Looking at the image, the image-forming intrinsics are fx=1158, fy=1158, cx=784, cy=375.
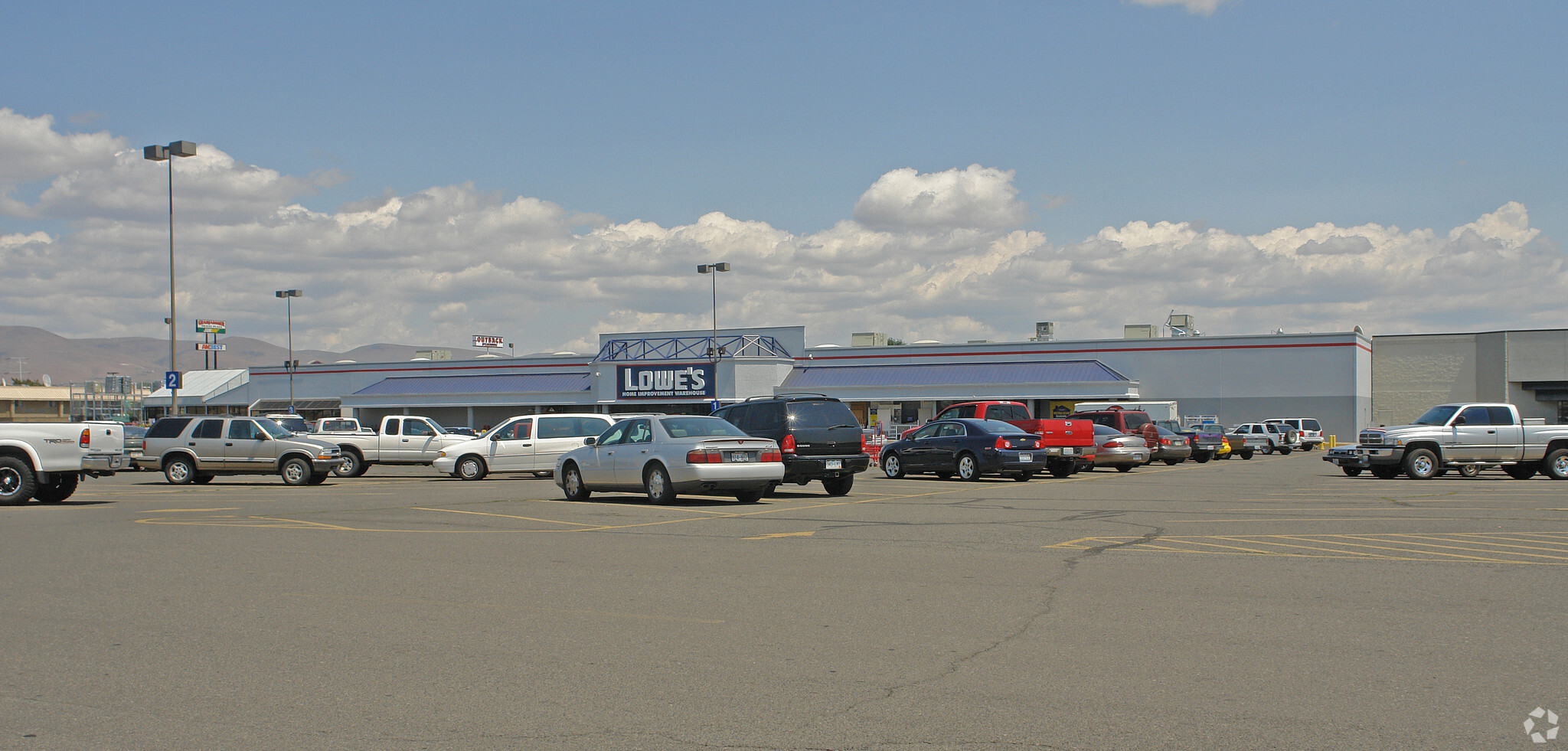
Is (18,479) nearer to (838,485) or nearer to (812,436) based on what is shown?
(812,436)

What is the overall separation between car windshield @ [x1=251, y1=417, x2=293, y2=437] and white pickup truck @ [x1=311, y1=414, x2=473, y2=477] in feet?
12.7

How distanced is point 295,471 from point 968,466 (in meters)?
15.3

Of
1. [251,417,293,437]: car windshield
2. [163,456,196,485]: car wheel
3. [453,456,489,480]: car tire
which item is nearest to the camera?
[251,417,293,437]: car windshield

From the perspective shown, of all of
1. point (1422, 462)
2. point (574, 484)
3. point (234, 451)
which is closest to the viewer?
point (574, 484)

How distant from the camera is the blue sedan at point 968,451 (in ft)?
85.6

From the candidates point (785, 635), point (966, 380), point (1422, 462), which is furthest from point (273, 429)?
point (966, 380)

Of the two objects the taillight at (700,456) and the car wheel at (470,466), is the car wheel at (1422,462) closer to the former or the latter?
the taillight at (700,456)

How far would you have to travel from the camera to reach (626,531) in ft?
47.5

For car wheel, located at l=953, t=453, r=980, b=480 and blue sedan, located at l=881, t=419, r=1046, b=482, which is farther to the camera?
car wheel, located at l=953, t=453, r=980, b=480

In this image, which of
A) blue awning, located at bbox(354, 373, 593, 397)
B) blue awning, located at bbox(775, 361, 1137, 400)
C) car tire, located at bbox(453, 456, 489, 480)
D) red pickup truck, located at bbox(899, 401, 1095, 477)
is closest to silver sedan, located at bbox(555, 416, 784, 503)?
car tire, located at bbox(453, 456, 489, 480)

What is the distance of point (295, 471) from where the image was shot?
26.1m

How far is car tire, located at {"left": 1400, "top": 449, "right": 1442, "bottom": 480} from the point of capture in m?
26.2

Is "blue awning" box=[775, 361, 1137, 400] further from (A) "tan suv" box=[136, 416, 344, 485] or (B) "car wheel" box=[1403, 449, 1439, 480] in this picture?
→ (A) "tan suv" box=[136, 416, 344, 485]

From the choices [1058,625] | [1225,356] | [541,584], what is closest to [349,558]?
[541,584]
